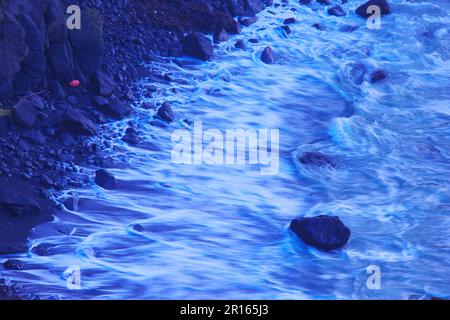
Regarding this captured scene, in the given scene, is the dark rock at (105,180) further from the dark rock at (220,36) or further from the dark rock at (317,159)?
the dark rock at (220,36)

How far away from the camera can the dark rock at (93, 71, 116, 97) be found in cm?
816

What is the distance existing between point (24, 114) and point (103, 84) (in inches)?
42.4

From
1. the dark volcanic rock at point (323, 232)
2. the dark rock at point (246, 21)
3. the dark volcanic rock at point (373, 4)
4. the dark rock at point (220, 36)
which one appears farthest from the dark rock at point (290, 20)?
the dark volcanic rock at point (323, 232)

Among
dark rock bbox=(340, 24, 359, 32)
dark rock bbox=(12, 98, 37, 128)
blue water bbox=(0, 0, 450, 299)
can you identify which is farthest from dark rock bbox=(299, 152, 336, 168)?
dark rock bbox=(340, 24, 359, 32)

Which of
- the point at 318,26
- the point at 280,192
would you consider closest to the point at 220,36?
the point at 318,26

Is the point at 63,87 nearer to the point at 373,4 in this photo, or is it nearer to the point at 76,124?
the point at 76,124

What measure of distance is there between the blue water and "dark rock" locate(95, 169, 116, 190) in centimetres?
6

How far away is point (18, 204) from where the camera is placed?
6359mm

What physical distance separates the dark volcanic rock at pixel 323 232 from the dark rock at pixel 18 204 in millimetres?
1968

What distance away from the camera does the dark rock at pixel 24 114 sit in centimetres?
731

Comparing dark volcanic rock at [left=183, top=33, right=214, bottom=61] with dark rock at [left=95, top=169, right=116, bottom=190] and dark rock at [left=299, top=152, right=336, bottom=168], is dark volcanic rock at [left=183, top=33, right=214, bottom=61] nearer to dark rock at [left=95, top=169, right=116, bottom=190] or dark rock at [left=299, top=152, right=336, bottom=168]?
dark rock at [left=299, top=152, right=336, bottom=168]

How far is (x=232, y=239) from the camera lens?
6617 millimetres
